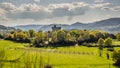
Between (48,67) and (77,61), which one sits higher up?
(48,67)

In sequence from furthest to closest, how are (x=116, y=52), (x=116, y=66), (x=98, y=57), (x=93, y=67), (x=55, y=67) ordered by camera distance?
(x=98, y=57)
(x=116, y=52)
(x=116, y=66)
(x=93, y=67)
(x=55, y=67)

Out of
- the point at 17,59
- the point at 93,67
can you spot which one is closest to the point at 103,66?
the point at 93,67

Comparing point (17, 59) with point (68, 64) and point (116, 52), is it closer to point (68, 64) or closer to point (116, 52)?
point (68, 64)

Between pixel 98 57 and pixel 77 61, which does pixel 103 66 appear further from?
pixel 98 57

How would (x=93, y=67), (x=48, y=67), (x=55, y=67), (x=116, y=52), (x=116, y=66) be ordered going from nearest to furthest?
(x=48, y=67)
(x=55, y=67)
(x=93, y=67)
(x=116, y=66)
(x=116, y=52)

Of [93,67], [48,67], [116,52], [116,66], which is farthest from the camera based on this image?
[116,52]

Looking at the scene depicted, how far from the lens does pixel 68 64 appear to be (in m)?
133

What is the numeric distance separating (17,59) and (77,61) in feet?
97.2

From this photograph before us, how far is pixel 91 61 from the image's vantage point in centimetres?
14612

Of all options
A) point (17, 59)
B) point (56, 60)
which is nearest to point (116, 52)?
point (56, 60)

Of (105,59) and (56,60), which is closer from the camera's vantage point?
(56,60)

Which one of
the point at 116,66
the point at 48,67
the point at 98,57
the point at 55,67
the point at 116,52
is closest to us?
the point at 48,67

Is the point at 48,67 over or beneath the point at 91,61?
over

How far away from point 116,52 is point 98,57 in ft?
47.2
